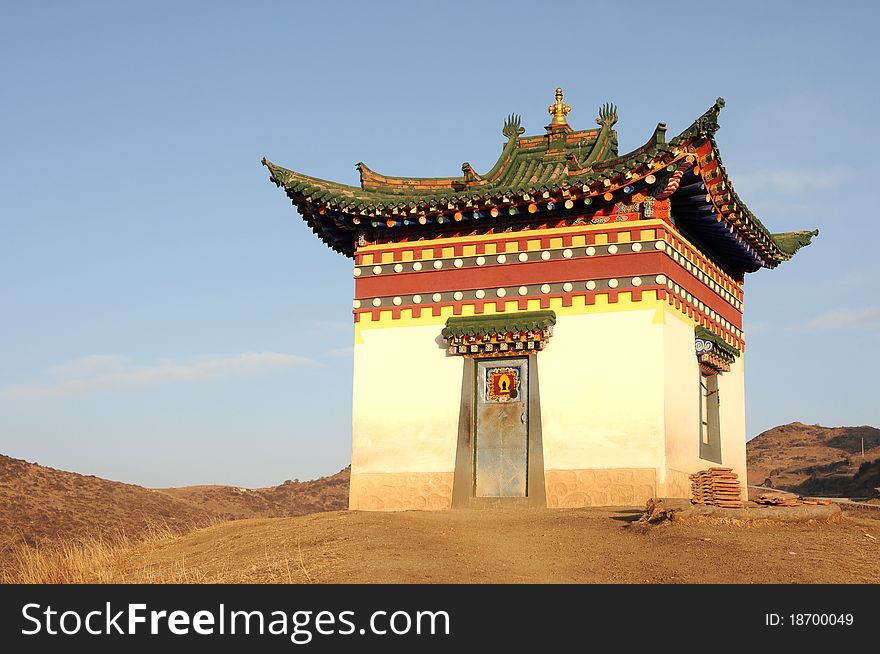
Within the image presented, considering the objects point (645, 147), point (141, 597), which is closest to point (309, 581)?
point (141, 597)

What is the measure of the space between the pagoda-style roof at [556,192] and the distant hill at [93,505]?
38.3 feet

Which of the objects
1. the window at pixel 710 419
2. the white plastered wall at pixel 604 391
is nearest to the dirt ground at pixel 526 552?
the white plastered wall at pixel 604 391

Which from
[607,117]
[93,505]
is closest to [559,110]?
[607,117]

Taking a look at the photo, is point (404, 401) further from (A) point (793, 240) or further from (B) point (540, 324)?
(A) point (793, 240)

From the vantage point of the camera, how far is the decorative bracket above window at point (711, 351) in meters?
18.7

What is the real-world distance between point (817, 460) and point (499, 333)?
51.0 meters

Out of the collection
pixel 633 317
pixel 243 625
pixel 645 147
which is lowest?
pixel 243 625

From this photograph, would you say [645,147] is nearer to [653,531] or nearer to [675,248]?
[675,248]

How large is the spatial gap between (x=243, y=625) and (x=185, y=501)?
94.7 feet

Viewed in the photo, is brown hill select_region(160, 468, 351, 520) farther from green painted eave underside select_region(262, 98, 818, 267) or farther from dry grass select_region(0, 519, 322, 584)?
dry grass select_region(0, 519, 322, 584)

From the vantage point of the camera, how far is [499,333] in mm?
17875

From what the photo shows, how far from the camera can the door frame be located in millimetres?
17375

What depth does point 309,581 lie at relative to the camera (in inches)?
416

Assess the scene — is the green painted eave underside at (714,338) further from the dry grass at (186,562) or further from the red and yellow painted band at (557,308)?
the dry grass at (186,562)
